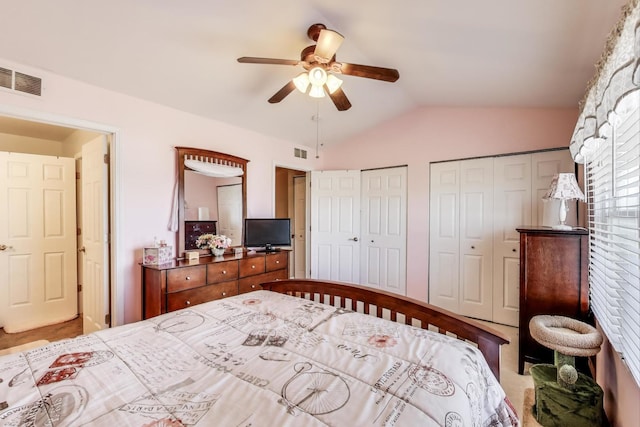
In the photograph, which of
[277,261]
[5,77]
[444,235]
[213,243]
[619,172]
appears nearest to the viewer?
[619,172]

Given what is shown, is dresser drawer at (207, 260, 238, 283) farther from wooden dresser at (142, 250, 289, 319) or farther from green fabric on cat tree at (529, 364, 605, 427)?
green fabric on cat tree at (529, 364, 605, 427)

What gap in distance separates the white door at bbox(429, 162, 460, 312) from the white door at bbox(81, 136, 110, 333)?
12.2ft

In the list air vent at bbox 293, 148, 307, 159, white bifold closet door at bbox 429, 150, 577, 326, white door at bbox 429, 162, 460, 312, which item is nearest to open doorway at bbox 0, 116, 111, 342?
air vent at bbox 293, 148, 307, 159

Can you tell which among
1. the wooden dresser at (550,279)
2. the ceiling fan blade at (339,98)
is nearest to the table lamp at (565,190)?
the wooden dresser at (550,279)

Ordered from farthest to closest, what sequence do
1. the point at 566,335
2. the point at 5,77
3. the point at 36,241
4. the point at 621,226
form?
the point at 36,241, the point at 5,77, the point at 566,335, the point at 621,226

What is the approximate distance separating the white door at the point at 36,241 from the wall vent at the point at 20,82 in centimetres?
156

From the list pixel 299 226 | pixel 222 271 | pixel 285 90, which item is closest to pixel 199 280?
pixel 222 271

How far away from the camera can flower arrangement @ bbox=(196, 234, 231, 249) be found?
125 inches

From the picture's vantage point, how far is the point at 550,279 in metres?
2.28

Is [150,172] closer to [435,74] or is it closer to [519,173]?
[435,74]

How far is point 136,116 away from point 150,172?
532mm

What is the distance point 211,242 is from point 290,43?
6.96 ft

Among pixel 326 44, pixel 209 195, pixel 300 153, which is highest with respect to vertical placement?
pixel 326 44

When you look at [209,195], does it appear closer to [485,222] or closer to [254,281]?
[254,281]
